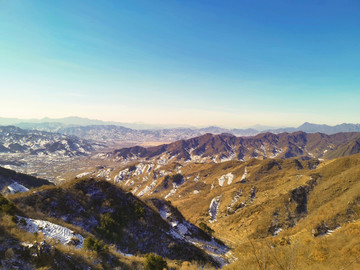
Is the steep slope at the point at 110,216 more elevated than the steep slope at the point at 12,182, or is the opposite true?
the steep slope at the point at 110,216

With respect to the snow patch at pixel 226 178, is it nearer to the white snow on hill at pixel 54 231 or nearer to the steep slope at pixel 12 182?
the steep slope at pixel 12 182

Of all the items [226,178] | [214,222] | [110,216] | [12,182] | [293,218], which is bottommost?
[214,222]

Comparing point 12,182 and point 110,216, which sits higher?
point 110,216

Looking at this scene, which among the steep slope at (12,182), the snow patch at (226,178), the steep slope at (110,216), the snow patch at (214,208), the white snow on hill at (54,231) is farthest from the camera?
the snow patch at (226,178)

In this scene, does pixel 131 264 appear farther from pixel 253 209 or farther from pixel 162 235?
pixel 253 209

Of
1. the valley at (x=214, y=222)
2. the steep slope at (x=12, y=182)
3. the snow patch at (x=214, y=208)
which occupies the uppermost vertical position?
the valley at (x=214, y=222)

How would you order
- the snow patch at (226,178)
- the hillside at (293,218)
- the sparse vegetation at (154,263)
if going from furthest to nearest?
the snow patch at (226,178) < the sparse vegetation at (154,263) < the hillside at (293,218)

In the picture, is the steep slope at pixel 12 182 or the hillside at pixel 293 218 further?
the steep slope at pixel 12 182

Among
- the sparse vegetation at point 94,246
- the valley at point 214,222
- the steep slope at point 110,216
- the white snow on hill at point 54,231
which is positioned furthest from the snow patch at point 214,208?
the sparse vegetation at point 94,246

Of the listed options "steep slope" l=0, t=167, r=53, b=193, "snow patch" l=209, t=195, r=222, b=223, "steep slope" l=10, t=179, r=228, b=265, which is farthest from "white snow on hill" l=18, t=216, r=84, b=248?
"snow patch" l=209, t=195, r=222, b=223

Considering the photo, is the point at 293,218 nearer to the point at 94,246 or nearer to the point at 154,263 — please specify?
the point at 154,263

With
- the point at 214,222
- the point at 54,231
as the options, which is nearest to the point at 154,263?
the point at 54,231

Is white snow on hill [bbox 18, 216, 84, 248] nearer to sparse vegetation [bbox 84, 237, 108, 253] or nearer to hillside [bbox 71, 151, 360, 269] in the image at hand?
sparse vegetation [bbox 84, 237, 108, 253]
